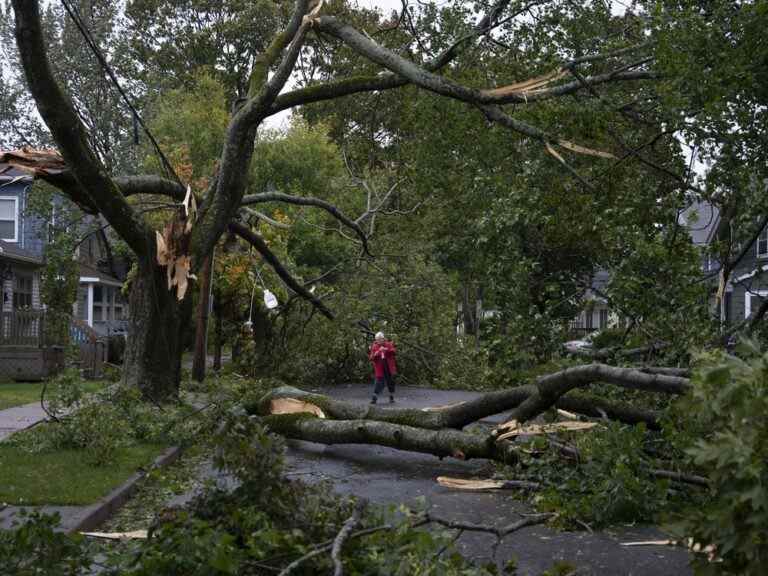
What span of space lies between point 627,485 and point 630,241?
3.83m

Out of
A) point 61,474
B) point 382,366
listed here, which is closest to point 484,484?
point 61,474

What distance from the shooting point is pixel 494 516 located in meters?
8.03

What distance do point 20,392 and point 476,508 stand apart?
44.3ft

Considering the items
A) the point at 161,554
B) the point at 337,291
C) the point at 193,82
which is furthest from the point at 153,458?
the point at 193,82

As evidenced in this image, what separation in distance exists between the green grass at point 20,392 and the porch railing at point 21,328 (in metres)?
1.20

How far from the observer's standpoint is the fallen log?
9.81m

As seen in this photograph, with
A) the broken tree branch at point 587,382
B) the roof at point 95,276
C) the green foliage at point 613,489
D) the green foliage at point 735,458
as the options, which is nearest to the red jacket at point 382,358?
the broken tree branch at point 587,382

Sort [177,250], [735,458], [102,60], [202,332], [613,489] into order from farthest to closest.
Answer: [202,332], [177,250], [102,60], [613,489], [735,458]

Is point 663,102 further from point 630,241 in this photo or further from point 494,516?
point 494,516

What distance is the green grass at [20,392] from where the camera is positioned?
1654 cm

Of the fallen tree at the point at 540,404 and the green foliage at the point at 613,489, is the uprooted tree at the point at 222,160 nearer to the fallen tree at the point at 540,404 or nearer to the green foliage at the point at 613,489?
the fallen tree at the point at 540,404

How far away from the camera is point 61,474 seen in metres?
8.93

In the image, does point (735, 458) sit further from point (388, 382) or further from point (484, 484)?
point (388, 382)

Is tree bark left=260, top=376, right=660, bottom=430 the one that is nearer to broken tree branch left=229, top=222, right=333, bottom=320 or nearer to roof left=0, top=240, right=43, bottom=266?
broken tree branch left=229, top=222, right=333, bottom=320
